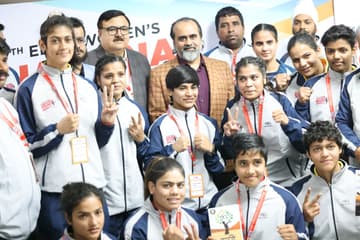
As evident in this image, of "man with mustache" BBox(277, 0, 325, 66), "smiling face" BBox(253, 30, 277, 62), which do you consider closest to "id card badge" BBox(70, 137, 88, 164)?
"smiling face" BBox(253, 30, 277, 62)

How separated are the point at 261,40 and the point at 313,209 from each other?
172 cm

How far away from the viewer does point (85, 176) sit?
3.58 m

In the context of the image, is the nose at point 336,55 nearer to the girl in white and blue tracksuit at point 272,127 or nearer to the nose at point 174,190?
the girl in white and blue tracksuit at point 272,127

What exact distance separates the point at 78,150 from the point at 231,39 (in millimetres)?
2126

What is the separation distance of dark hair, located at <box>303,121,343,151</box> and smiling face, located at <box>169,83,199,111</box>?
0.81m

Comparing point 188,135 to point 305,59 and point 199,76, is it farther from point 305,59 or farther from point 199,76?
point 305,59

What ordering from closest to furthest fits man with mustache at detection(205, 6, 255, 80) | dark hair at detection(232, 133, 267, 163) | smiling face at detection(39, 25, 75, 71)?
1. smiling face at detection(39, 25, 75, 71)
2. dark hair at detection(232, 133, 267, 163)
3. man with mustache at detection(205, 6, 255, 80)

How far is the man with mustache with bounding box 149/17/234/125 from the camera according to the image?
451 centimetres

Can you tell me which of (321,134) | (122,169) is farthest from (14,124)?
(321,134)

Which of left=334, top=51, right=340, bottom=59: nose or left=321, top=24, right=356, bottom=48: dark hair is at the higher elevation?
left=321, top=24, right=356, bottom=48: dark hair

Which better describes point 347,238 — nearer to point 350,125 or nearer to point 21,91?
point 350,125

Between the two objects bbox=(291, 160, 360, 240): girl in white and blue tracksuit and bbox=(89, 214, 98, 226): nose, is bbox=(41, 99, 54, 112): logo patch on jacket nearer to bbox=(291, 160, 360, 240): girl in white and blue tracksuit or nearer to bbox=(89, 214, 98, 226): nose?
bbox=(89, 214, 98, 226): nose

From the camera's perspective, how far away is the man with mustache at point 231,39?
17.0 ft

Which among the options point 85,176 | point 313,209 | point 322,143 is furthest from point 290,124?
point 85,176
